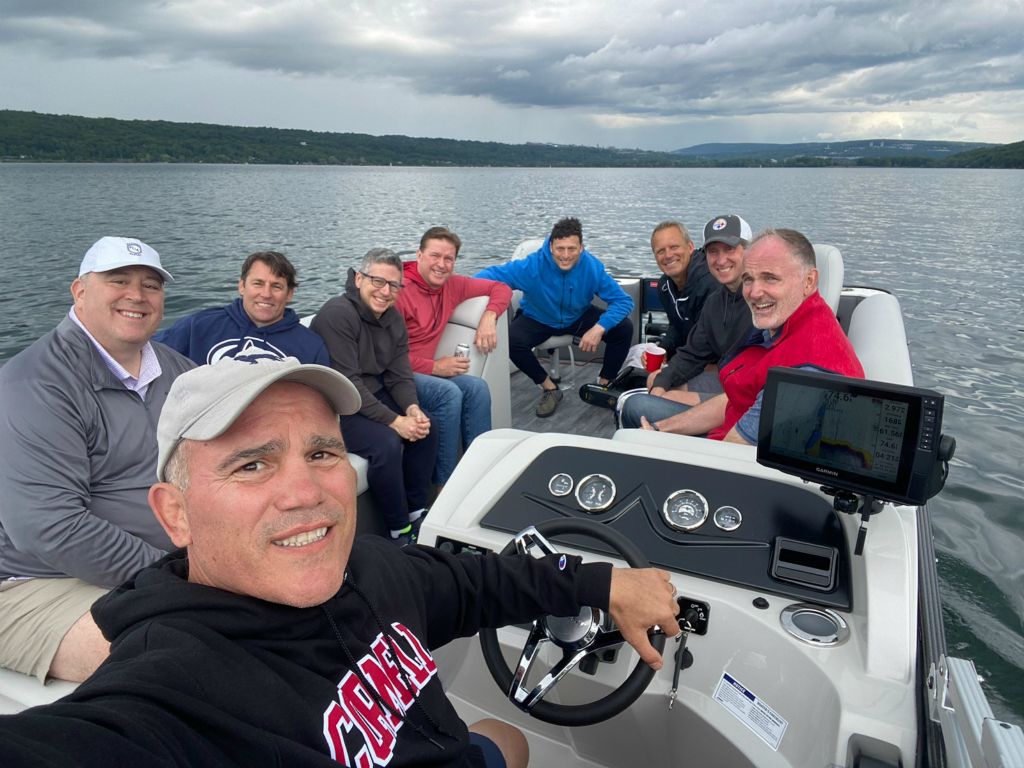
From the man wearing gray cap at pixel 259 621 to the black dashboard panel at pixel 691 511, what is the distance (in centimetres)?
60

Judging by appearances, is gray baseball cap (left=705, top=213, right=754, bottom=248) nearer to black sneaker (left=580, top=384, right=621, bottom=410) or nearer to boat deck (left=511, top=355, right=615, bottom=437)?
black sneaker (left=580, top=384, right=621, bottom=410)

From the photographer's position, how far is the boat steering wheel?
1.17 metres

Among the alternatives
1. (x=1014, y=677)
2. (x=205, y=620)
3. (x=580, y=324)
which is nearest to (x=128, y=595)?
(x=205, y=620)

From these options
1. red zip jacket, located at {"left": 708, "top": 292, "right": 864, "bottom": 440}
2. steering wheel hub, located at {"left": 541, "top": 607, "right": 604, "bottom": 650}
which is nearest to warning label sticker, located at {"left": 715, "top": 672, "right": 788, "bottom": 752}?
steering wheel hub, located at {"left": 541, "top": 607, "right": 604, "bottom": 650}

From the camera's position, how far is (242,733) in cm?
75

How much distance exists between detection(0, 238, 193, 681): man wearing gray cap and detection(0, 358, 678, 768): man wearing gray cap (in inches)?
28.3

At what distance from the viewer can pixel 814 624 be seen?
50.7 inches

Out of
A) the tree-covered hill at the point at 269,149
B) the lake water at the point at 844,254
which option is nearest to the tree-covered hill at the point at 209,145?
the tree-covered hill at the point at 269,149

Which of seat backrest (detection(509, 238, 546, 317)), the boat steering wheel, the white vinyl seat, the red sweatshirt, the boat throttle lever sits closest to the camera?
the boat steering wheel

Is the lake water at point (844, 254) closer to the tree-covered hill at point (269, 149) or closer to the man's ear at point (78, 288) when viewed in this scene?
the man's ear at point (78, 288)

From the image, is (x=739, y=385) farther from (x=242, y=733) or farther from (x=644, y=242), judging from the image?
(x=644, y=242)

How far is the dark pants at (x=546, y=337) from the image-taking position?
4.30 m

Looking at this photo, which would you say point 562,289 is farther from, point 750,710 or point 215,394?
point 215,394

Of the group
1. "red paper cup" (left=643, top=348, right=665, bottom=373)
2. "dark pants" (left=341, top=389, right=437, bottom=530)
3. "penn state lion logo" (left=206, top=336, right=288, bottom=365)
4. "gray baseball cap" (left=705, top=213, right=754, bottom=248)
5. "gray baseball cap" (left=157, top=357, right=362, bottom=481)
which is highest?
"gray baseball cap" (left=705, top=213, right=754, bottom=248)
